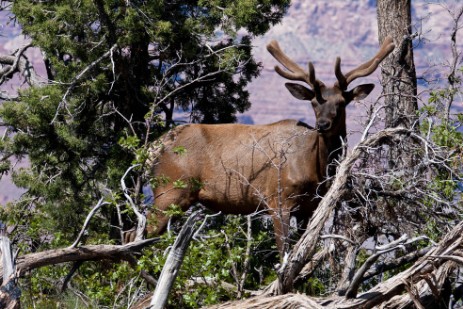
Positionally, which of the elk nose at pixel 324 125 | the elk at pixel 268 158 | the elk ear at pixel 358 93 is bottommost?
the elk at pixel 268 158

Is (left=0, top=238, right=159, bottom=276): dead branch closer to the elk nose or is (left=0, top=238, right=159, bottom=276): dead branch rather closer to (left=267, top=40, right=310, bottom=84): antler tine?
the elk nose

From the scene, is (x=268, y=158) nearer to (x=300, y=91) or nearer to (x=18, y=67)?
(x=300, y=91)

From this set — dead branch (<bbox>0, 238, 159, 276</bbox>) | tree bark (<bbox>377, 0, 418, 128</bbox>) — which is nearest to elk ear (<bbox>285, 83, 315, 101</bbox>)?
tree bark (<bbox>377, 0, 418, 128</bbox>)

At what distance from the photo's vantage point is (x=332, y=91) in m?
9.98

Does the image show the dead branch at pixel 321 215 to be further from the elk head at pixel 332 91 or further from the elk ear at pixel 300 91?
the elk ear at pixel 300 91

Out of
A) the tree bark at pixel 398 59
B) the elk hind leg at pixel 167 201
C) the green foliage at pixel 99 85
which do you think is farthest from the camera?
the green foliage at pixel 99 85

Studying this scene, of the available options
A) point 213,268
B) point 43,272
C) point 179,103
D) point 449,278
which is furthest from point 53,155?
point 449,278

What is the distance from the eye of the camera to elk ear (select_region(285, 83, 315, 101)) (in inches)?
404

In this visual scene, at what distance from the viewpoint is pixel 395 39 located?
36.8 ft

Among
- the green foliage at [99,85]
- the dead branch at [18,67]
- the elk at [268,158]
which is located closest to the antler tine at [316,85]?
the elk at [268,158]

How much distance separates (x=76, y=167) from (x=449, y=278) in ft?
20.0

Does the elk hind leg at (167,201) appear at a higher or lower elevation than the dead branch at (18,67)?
lower

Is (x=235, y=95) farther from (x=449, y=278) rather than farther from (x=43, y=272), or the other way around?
(x=449, y=278)

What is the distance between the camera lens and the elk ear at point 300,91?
1025 cm
